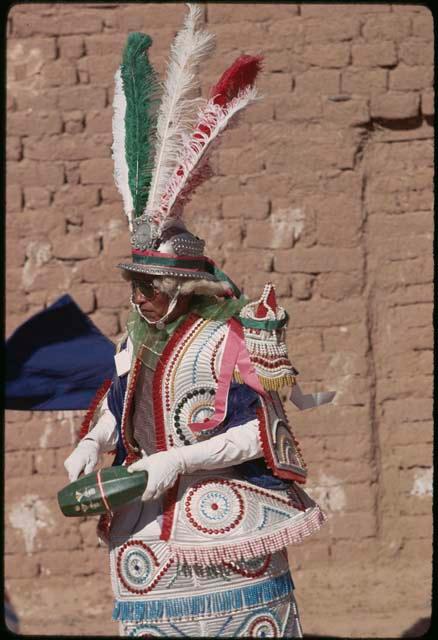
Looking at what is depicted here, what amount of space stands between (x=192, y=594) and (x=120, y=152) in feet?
5.53

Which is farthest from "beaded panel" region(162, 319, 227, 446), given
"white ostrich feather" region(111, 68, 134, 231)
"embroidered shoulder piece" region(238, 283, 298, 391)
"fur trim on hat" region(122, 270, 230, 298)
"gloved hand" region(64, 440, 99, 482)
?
"white ostrich feather" region(111, 68, 134, 231)

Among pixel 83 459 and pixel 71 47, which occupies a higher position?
pixel 71 47

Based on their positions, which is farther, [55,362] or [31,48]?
[31,48]

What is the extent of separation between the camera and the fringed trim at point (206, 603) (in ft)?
15.0

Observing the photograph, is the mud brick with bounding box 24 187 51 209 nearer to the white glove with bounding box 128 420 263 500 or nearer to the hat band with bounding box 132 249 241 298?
the hat band with bounding box 132 249 241 298

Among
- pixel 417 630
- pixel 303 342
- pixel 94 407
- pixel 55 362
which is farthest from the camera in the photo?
pixel 303 342

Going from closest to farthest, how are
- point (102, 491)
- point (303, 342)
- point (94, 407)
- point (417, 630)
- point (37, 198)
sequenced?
point (102, 491) < point (94, 407) < point (417, 630) < point (303, 342) < point (37, 198)

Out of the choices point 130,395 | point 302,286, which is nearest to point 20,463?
point 302,286

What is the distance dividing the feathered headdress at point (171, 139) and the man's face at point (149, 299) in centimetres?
8

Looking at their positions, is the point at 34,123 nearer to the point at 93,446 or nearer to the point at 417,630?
the point at 93,446

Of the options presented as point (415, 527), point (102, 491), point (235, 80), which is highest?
point (235, 80)

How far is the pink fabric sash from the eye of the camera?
461 centimetres

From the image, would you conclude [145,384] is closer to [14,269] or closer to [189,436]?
[189,436]

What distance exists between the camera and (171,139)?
15.6 feet
